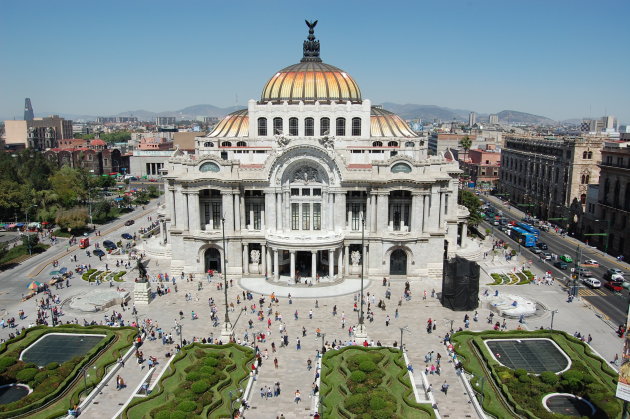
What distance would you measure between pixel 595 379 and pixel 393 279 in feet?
107

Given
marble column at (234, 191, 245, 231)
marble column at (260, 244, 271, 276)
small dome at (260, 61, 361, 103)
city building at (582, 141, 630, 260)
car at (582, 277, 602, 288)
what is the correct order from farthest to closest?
small dome at (260, 61, 361, 103) → city building at (582, 141, 630, 260) → marble column at (260, 244, 271, 276) → marble column at (234, 191, 245, 231) → car at (582, 277, 602, 288)

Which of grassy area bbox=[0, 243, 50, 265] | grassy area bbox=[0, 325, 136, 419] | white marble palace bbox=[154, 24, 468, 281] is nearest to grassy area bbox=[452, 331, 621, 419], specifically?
white marble palace bbox=[154, 24, 468, 281]

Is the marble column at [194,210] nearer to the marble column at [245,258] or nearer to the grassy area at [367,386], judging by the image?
the marble column at [245,258]

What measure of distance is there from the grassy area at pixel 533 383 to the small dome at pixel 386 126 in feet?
141

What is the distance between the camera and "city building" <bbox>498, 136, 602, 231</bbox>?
345ft

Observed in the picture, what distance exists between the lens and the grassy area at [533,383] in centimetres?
4044

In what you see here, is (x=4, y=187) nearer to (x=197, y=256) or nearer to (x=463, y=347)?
(x=197, y=256)

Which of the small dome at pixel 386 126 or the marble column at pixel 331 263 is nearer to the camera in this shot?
the marble column at pixel 331 263

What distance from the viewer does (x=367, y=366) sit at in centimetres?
4566

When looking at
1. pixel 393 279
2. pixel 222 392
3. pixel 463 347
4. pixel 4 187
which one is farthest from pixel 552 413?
pixel 4 187

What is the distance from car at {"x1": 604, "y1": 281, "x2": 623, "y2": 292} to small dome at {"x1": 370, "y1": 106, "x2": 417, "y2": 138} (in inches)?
1461

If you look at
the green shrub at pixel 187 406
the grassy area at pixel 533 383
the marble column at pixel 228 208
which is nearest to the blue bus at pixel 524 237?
the grassy area at pixel 533 383

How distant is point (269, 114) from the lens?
83.9 metres

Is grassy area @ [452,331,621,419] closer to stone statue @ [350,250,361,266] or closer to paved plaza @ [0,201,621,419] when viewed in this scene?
paved plaza @ [0,201,621,419]
